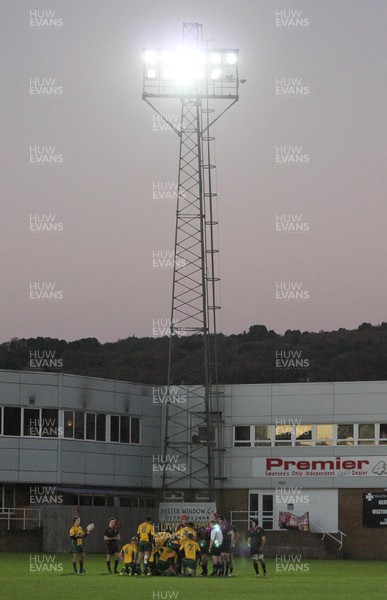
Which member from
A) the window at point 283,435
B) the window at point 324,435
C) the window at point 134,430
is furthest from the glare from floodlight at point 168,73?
the window at point 324,435

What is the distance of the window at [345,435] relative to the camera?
193ft

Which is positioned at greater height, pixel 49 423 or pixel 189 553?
pixel 49 423

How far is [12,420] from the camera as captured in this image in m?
55.0

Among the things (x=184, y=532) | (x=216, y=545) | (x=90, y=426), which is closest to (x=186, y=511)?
(x=90, y=426)

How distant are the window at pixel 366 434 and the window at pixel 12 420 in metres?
15.4

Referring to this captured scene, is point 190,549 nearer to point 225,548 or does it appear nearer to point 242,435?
point 225,548

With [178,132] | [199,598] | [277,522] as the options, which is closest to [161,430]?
[277,522]

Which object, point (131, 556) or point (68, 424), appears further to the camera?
point (68, 424)

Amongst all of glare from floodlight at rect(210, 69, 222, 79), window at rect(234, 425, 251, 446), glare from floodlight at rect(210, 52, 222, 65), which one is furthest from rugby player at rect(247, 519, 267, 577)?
glare from floodlight at rect(210, 52, 222, 65)

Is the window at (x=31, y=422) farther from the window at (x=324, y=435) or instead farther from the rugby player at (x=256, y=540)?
the rugby player at (x=256, y=540)

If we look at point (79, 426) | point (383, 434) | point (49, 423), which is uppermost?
point (49, 423)

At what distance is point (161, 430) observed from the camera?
206ft

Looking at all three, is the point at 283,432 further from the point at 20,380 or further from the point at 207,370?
the point at 20,380

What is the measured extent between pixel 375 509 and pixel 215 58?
2094 centimetres
